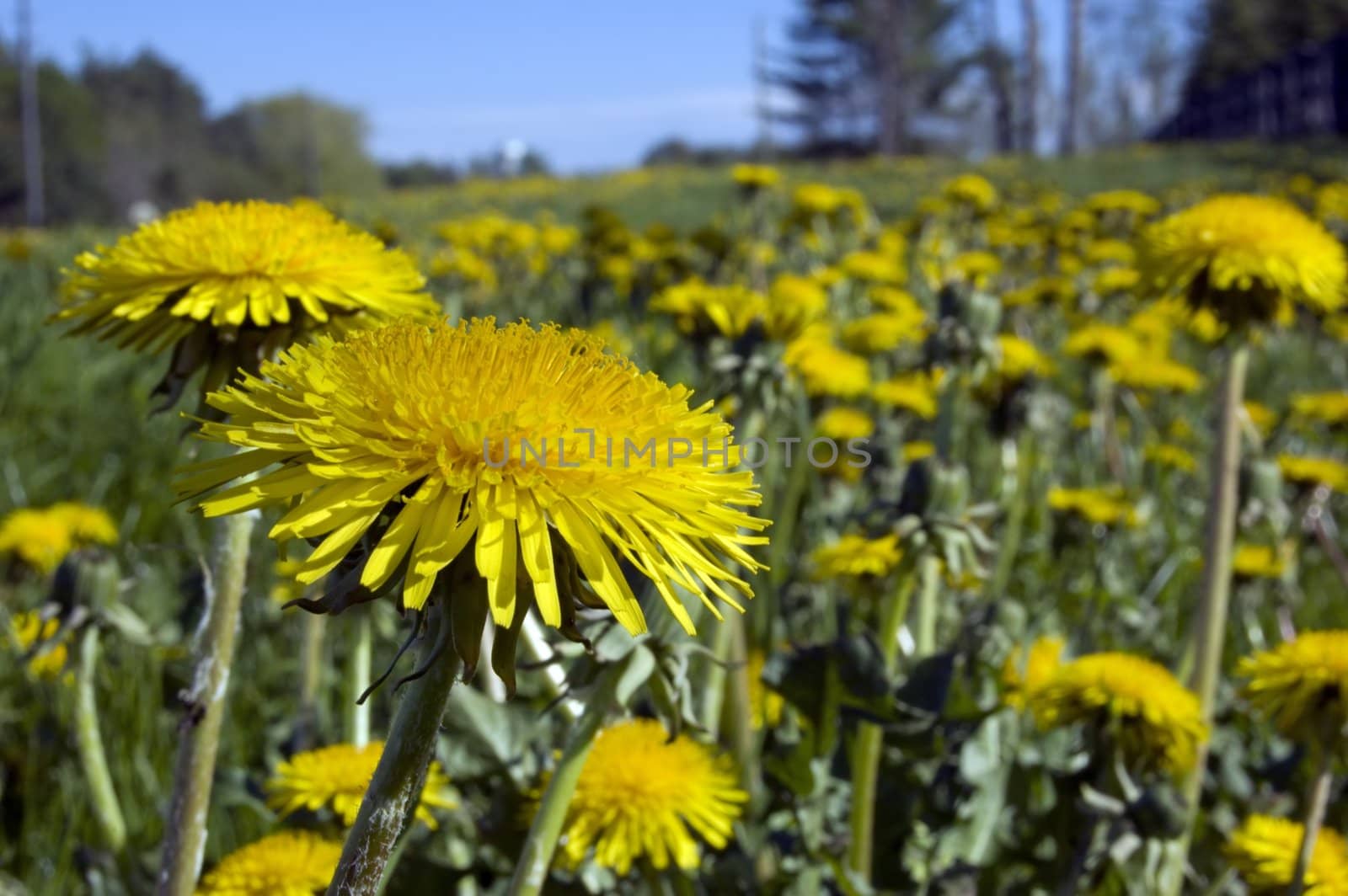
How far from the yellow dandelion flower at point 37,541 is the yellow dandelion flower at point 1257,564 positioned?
2711 millimetres

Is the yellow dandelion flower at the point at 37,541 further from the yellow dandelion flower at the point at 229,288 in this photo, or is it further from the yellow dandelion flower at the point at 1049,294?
the yellow dandelion flower at the point at 1049,294

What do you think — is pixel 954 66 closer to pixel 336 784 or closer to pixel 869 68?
pixel 869 68

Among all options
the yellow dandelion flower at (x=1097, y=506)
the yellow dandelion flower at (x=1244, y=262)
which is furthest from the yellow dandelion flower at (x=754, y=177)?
the yellow dandelion flower at (x=1244, y=262)

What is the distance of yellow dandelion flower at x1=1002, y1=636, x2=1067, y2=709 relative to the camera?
6.68 ft

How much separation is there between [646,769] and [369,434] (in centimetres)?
77

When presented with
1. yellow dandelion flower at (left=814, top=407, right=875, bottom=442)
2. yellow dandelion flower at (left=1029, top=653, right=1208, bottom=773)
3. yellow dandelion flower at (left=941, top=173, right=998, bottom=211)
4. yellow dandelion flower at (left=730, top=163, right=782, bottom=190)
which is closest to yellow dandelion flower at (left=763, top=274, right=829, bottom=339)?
yellow dandelion flower at (left=814, top=407, right=875, bottom=442)

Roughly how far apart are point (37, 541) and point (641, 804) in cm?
172

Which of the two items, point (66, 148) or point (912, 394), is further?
point (66, 148)

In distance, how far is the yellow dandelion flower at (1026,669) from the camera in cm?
204

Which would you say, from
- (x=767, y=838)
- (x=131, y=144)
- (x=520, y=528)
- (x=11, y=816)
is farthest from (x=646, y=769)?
(x=131, y=144)

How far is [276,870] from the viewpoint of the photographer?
129 cm

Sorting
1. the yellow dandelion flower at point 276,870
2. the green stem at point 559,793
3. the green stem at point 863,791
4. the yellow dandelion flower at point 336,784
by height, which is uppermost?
the green stem at point 559,793

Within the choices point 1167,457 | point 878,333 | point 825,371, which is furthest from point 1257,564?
point 878,333

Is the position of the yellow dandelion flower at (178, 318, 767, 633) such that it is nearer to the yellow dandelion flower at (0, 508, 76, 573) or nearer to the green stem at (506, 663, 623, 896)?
the green stem at (506, 663, 623, 896)
